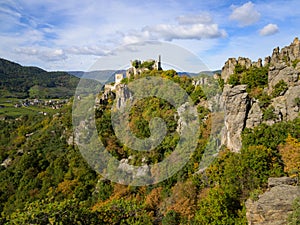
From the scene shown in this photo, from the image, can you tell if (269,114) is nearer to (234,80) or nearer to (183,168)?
(183,168)

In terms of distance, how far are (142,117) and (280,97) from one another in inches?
677

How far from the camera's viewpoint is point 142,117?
115ft

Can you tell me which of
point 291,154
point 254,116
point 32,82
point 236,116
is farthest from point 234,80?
point 32,82

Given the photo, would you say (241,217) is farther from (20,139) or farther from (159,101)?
(20,139)

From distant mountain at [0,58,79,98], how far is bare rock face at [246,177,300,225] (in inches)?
4609

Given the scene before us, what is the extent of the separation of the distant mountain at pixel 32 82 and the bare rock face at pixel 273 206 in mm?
117070

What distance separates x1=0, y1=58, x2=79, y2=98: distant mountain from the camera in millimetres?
122000

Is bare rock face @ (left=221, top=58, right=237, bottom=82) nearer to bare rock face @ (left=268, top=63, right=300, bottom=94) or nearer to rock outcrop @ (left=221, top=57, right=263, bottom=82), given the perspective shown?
rock outcrop @ (left=221, top=57, right=263, bottom=82)

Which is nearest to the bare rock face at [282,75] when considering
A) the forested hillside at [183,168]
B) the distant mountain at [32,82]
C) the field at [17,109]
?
the forested hillside at [183,168]

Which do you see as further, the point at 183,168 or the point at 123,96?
the point at 123,96

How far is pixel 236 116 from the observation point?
21531 mm

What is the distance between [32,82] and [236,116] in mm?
138892

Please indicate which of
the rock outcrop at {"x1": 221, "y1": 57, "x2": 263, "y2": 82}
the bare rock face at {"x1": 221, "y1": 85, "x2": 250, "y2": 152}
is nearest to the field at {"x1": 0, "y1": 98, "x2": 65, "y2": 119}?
the rock outcrop at {"x1": 221, "y1": 57, "x2": 263, "y2": 82}

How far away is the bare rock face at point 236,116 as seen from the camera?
69.6 ft
